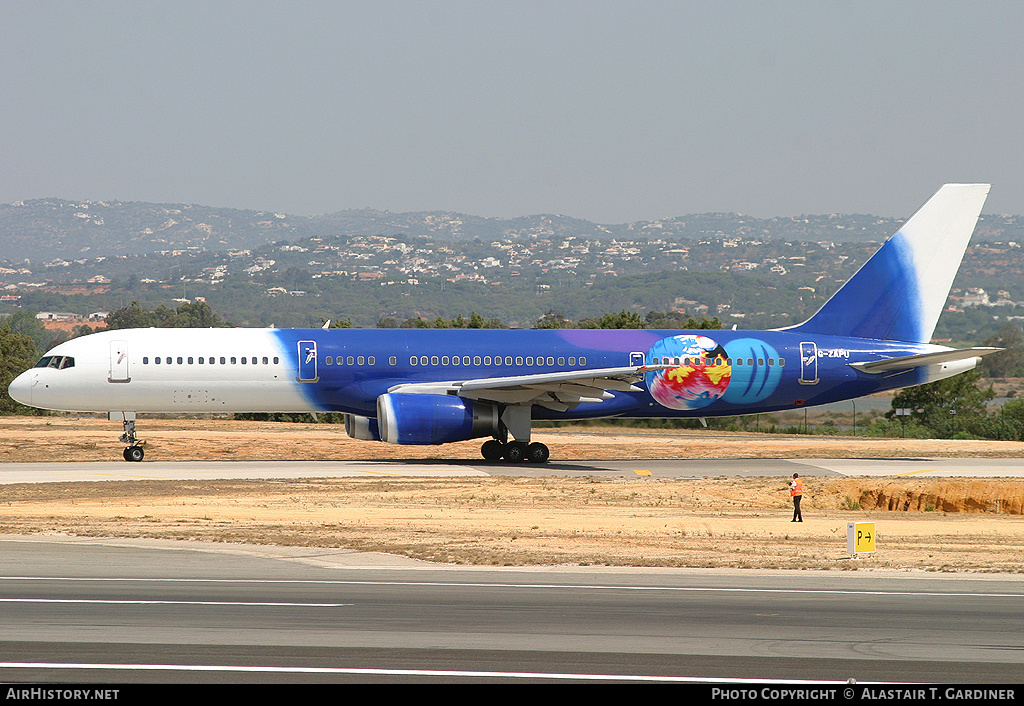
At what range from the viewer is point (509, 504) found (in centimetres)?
2561

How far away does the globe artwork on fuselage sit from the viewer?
35938 mm

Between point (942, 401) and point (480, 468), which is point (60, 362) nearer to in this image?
point (480, 468)

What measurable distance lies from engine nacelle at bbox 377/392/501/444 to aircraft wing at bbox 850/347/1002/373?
13.7 metres

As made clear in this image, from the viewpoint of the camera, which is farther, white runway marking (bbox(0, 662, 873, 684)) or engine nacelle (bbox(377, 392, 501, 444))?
engine nacelle (bbox(377, 392, 501, 444))

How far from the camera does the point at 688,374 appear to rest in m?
36.1

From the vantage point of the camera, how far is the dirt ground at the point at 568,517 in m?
18.8

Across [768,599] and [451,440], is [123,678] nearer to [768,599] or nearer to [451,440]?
[768,599]

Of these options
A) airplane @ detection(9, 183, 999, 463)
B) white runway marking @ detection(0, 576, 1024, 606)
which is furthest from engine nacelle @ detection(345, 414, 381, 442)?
white runway marking @ detection(0, 576, 1024, 606)

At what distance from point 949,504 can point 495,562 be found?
16530 millimetres

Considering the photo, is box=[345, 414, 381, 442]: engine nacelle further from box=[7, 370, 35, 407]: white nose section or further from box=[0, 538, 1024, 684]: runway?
box=[0, 538, 1024, 684]: runway

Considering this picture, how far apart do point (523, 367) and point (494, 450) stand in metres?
2.88

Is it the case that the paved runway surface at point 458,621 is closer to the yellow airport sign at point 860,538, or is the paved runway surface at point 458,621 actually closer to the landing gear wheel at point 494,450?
the yellow airport sign at point 860,538

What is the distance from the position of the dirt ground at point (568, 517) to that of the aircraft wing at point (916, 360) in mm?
6191

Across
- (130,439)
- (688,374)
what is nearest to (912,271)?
(688,374)
